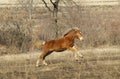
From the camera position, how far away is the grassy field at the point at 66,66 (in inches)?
407

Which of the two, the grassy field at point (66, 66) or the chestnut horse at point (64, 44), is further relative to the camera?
the chestnut horse at point (64, 44)

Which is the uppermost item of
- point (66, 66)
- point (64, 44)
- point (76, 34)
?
point (76, 34)

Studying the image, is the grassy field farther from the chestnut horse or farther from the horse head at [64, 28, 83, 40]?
the horse head at [64, 28, 83, 40]

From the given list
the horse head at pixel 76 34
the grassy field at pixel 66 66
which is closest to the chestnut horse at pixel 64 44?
the horse head at pixel 76 34

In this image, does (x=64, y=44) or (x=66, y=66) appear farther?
(x=64, y=44)

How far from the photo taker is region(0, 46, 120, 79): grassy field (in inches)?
407

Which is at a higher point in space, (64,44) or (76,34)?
(76,34)

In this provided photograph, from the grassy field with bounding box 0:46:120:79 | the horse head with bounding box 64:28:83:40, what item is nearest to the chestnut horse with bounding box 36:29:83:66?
the horse head with bounding box 64:28:83:40

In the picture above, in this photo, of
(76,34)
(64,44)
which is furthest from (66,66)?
(76,34)

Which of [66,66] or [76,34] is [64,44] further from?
[66,66]

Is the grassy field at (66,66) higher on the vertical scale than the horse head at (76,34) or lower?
lower

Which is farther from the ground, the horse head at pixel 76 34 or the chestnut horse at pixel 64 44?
the horse head at pixel 76 34

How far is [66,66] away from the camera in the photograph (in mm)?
11727

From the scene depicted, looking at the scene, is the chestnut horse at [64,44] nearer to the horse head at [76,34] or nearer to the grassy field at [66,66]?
the horse head at [76,34]
